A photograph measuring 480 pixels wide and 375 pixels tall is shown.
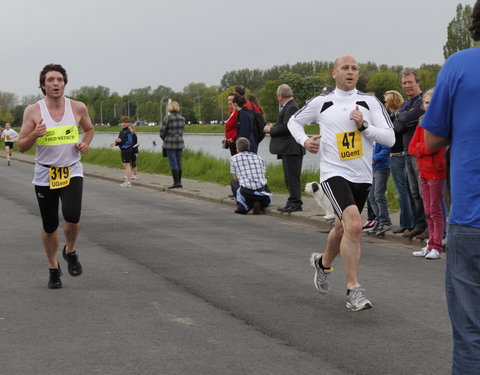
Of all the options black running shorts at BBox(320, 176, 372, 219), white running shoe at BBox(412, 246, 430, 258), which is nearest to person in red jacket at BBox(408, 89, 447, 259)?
white running shoe at BBox(412, 246, 430, 258)

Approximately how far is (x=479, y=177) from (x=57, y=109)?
4812mm

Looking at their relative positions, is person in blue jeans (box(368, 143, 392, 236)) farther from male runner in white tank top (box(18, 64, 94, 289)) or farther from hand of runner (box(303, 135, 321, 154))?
male runner in white tank top (box(18, 64, 94, 289))

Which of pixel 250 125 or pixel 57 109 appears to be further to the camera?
pixel 250 125

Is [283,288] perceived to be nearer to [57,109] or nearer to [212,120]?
[57,109]

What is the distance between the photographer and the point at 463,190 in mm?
3188

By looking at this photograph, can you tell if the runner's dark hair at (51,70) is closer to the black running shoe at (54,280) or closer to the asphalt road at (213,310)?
the black running shoe at (54,280)

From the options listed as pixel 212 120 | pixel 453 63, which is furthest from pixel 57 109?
pixel 212 120

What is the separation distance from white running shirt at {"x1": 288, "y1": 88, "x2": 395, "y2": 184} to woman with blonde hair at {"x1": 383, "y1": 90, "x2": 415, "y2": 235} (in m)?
3.72

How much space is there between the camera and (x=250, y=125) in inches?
594

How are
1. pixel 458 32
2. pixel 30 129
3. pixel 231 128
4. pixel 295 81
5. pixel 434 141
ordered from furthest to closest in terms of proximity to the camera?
pixel 295 81, pixel 458 32, pixel 231 128, pixel 30 129, pixel 434 141

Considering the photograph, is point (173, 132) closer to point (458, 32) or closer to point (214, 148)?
point (214, 148)

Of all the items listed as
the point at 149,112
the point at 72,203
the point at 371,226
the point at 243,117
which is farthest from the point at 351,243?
the point at 149,112

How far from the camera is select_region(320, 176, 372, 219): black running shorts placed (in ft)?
21.3

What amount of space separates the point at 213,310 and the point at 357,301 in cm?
112
